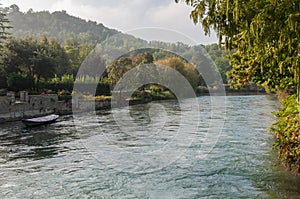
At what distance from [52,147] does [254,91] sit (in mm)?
76724

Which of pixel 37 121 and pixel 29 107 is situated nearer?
pixel 37 121

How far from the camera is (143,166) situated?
11.9 m

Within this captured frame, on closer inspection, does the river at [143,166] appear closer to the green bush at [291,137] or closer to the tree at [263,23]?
the green bush at [291,137]

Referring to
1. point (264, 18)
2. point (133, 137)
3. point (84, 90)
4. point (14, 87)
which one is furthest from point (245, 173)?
point (84, 90)

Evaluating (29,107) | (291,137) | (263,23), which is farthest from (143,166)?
(29,107)

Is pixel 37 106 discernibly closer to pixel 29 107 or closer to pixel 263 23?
pixel 29 107

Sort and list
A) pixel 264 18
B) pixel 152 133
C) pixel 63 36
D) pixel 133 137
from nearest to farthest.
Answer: pixel 264 18 → pixel 133 137 → pixel 152 133 → pixel 63 36

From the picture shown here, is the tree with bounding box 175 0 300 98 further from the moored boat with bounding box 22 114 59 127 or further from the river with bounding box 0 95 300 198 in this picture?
the moored boat with bounding box 22 114 59 127

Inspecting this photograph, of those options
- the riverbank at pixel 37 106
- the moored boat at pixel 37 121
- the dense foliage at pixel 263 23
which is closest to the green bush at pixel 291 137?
the dense foliage at pixel 263 23

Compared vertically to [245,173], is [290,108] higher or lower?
higher

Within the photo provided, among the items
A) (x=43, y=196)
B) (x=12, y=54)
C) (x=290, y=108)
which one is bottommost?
(x=43, y=196)

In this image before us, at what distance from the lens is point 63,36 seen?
607 ft

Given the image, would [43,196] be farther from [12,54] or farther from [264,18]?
[12,54]

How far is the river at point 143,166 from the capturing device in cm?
909
